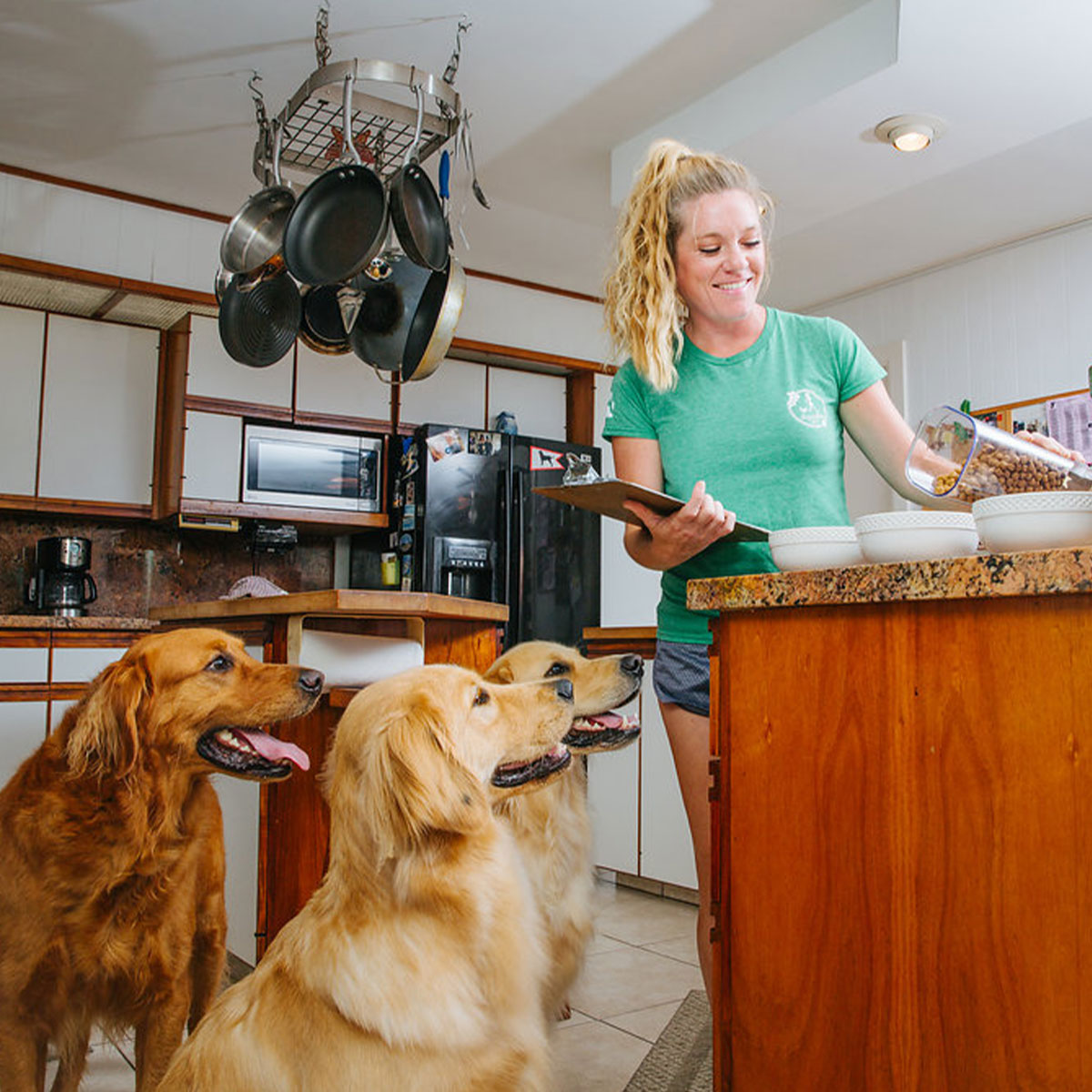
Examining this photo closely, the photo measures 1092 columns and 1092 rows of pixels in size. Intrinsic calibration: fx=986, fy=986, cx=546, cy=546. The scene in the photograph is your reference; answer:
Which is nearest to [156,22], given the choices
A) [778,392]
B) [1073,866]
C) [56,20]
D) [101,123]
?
[56,20]

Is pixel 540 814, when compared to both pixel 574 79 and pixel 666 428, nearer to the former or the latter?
pixel 666 428

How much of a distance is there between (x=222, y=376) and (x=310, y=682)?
3137mm

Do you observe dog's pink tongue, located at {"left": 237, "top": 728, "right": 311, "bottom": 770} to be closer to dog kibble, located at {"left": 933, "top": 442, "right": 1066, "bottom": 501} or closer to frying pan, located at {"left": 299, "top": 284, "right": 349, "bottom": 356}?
dog kibble, located at {"left": 933, "top": 442, "right": 1066, "bottom": 501}

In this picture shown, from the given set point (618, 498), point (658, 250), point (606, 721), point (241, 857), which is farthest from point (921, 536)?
point (241, 857)

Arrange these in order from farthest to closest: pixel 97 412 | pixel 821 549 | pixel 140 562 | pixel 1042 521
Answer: pixel 140 562, pixel 97 412, pixel 821 549, pixel 1042 521

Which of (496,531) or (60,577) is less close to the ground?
(496,531)

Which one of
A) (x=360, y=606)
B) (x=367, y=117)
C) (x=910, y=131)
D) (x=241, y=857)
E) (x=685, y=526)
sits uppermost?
(x=367, y=117)

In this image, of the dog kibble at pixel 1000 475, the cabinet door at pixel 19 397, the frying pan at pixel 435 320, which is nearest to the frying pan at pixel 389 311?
the frying pan at pixel 435 320

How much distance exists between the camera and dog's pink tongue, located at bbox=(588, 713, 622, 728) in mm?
1974

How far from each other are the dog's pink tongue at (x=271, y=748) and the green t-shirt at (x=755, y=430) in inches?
30.1

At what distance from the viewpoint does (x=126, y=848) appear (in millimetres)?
1671

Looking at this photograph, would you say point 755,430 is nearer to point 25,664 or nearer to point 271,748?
point 271,748

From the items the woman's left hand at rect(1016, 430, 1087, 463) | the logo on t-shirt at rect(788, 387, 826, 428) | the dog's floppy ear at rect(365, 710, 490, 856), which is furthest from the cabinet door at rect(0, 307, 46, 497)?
the woman's left hand at rect(1016, 430, 1087, 463)

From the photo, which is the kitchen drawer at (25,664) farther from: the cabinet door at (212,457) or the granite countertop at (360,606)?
the granite countertop at (360,606)
